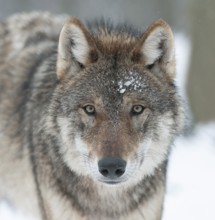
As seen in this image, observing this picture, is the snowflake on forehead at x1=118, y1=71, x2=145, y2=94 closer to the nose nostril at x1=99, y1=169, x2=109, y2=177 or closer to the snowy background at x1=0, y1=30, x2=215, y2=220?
the nose nostril at x1=99, y1=169, x2=109, y2=177

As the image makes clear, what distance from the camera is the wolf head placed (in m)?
4.90

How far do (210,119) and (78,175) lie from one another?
5.60 m

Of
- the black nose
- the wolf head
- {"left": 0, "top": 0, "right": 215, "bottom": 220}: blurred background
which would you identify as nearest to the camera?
the black nose

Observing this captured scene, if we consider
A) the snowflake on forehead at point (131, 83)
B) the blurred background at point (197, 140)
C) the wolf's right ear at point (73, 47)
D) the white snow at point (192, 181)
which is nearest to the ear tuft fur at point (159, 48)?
the snowflake on forehead at point (131, 83)

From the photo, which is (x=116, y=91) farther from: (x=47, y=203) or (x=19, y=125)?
(x=19, y=125)

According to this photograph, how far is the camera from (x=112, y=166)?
4.68m

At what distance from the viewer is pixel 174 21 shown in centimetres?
3031

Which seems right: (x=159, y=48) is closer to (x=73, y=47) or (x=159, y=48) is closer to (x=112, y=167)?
(x=73, y=47)

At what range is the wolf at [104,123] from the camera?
495 cm

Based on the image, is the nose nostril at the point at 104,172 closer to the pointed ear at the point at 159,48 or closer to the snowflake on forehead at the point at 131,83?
the snowflake on forehead at the point at 131,83

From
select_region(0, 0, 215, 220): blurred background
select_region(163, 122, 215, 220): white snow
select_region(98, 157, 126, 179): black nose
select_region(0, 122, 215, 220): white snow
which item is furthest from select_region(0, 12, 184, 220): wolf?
select_region(163, 122, 215, 220): white snow

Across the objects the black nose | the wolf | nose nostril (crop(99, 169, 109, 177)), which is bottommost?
nose nostril (crop(99, 169, 109, 177))

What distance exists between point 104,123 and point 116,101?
185 millimetres

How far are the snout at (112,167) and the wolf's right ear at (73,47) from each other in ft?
3.08
